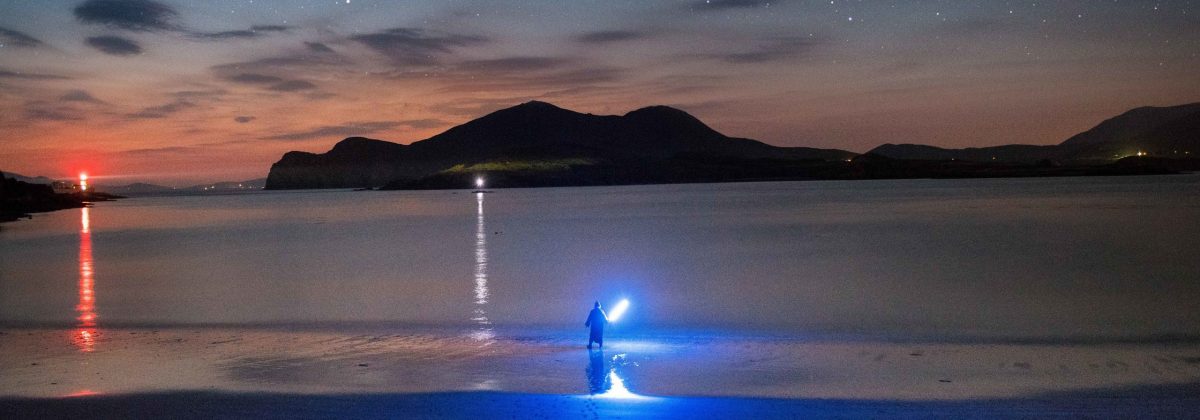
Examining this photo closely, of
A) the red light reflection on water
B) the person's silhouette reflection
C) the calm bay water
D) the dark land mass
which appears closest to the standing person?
the person's silhouette reflection

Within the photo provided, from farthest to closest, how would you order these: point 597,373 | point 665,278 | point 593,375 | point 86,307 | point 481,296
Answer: point 665,278 → point 481,296 → point 86,307 → point 597,373 → point 593,375

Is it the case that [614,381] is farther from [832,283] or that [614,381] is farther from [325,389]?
[832,283]

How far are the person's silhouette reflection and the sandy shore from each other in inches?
1.6

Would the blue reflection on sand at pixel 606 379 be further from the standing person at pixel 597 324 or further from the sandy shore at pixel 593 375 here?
the standing person at pixel 597 324

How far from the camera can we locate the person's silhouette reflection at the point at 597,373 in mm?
10375

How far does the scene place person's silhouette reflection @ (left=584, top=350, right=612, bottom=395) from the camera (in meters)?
10.4

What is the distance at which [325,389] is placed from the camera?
10523mm

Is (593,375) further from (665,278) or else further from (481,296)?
(665,278)

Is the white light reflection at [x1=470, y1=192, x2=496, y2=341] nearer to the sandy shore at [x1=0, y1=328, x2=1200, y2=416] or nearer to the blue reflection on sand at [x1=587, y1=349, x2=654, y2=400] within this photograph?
the sandy shore at [x1=0, y1=328, x2=1200, y2=416]

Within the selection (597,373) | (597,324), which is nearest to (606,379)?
(597,373)

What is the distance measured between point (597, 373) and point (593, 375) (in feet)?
0.52

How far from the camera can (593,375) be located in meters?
11.1

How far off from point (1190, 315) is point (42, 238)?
54372 mm

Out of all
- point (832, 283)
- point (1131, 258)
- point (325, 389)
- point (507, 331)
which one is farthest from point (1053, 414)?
point (1131, 258)
